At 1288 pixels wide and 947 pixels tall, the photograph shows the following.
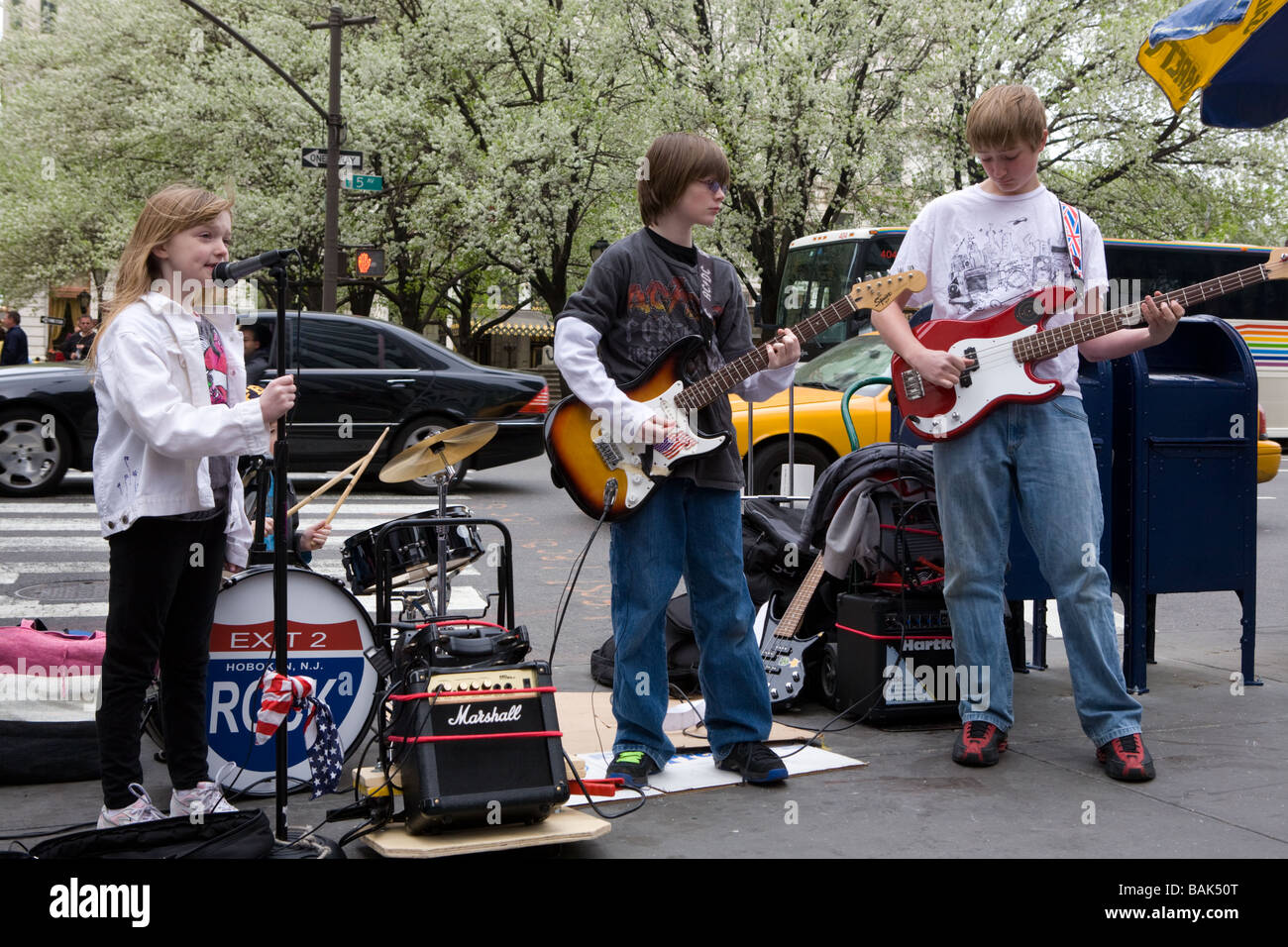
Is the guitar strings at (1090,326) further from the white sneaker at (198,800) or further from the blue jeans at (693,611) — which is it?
the white sneaker at (198,800)

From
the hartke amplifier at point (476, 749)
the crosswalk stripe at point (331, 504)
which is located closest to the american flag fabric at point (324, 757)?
the hartke amplifier at point (476, 749)

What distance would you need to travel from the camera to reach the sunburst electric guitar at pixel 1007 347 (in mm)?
4145

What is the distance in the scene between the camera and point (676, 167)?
395cm

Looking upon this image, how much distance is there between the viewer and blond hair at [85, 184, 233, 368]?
3.51 meters

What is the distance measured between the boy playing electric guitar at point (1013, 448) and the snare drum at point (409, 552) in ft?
5.51

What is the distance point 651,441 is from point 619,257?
607 millimetres

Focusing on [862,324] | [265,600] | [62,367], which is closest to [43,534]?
[62,367]

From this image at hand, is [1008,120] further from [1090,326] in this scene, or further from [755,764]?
[755,764]

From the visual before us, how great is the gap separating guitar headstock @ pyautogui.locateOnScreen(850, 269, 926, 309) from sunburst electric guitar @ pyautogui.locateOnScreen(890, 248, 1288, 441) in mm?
210

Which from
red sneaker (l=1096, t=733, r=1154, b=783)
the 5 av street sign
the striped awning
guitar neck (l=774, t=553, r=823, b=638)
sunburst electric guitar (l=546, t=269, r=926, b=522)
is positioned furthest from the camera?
the striped awning

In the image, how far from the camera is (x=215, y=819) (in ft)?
10.4

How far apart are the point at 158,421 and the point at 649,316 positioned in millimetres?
1491

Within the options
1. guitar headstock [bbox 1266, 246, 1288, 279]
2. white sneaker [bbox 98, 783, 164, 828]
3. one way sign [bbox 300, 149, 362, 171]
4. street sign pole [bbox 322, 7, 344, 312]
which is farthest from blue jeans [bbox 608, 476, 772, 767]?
street sign pole [bbox 322, 7, 344, 312]

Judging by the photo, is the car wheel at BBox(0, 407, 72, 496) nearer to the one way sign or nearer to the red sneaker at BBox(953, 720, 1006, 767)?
the one way sign
